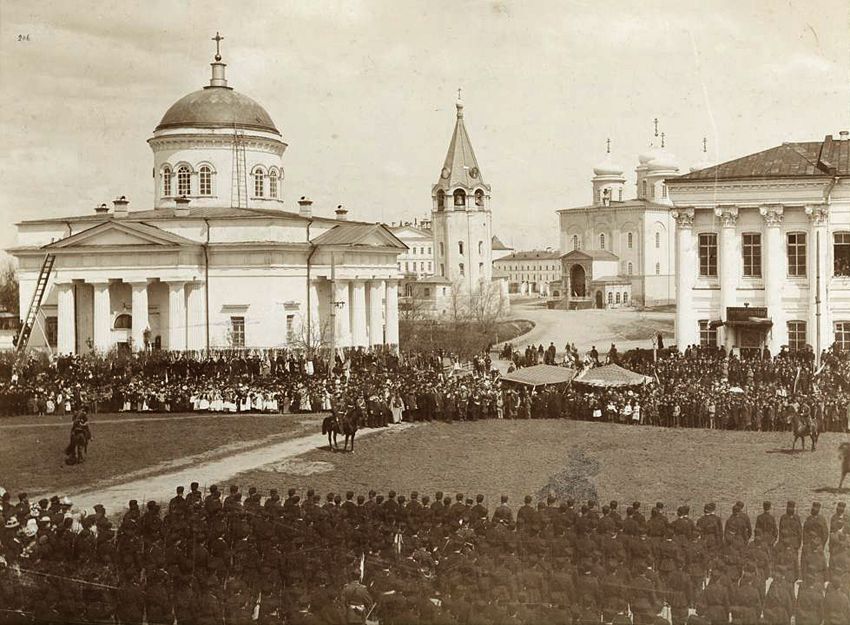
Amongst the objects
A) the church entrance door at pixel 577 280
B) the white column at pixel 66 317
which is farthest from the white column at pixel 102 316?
the church entrance door at pixel 577 280

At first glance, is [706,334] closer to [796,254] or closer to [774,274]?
[774,274]

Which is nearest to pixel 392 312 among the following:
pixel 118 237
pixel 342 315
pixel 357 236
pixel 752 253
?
pixel 342 315

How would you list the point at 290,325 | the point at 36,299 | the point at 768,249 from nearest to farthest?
the point at 768,249 → the point at 290,325 → the point at 36,299

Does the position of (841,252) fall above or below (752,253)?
below

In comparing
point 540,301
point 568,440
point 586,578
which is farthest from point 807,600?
point 540,301

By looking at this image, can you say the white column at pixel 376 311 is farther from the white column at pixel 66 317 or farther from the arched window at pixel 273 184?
the white column at pixel 66 317

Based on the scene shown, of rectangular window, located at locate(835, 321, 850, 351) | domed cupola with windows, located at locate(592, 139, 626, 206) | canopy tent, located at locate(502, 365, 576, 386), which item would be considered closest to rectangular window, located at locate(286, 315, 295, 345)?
canopy tent, located at locate(502, 365, 576, 386)

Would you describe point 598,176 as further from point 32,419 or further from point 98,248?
point 32,419
